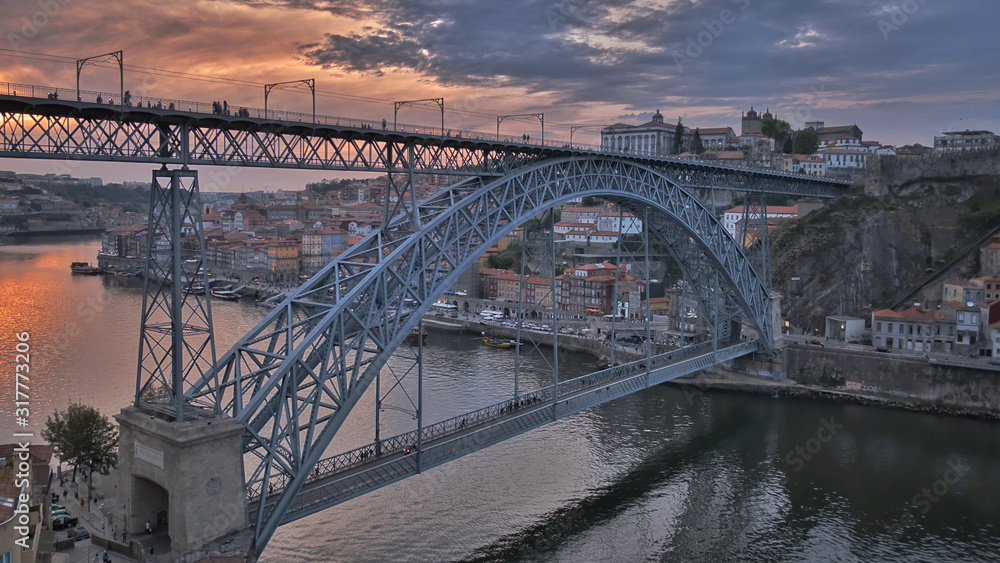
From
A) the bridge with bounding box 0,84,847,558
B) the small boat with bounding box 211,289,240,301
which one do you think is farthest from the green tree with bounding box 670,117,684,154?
the bridge with bounding box 0,84,847,558

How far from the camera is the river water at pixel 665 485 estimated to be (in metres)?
14.4

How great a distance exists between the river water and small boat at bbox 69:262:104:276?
99.4 feet

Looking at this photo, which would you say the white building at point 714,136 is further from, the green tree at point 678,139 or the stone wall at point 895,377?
the stone wall at point 895,377

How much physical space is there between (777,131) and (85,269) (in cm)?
5240

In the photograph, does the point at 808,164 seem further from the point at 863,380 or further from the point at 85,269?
the point at 85,269

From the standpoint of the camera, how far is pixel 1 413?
20.1 meters

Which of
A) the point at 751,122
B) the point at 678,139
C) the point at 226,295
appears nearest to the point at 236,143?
the point at 226,295

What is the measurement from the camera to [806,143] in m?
57.8

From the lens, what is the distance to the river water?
14445 millimetres

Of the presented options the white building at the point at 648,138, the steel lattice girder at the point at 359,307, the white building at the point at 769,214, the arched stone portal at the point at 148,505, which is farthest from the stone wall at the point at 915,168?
the arched stone portal at the point at 148,505

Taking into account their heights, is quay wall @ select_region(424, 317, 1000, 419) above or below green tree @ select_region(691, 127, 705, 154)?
below

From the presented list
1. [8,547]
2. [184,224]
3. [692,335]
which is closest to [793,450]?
[692,335]

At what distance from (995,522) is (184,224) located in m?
16.3

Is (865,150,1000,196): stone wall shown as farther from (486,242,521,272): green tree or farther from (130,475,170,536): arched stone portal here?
(130,475,170,536): arched stone portal
